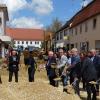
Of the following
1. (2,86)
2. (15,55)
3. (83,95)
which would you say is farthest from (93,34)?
(2,86)

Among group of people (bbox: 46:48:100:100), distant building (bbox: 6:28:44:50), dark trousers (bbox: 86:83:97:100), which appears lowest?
dark trousers (bbox: 86:83:97:100)

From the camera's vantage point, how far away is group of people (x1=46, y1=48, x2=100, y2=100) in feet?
54.8

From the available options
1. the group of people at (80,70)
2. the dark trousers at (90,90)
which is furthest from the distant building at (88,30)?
the dark trousers at (90,90)

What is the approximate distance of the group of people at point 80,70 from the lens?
658 inches

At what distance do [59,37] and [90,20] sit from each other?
34.2 metres

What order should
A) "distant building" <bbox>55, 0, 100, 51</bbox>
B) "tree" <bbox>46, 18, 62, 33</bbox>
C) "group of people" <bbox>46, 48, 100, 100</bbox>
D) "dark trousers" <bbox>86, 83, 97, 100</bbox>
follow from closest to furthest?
1. "group of people" <bbox>46, 48, 100, 100</bbox>
2. "dark trousers" <bbox>86, 83, 97, 100</bbox>
3. "distant building" <bbox>55, 0, 100, 51</bbox>
4. "tree" <bbox>46, 18, 62, 33</bbox>

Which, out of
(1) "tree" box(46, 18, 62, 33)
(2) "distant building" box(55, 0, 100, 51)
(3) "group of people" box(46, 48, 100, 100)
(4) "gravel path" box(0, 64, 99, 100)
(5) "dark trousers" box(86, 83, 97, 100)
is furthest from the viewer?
(1) "tree" box(46, 18, 62, 33)

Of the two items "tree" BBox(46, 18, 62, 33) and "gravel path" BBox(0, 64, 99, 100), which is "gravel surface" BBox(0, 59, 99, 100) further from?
"tree" BBox(46, 18, 62, 33)

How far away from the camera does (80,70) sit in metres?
17.7

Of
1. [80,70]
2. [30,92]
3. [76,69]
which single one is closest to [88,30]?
[76,69]

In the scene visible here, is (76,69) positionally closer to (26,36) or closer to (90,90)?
(90,90)

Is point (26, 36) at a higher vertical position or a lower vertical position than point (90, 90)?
higher

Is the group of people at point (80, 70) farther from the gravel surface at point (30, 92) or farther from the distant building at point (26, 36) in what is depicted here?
the distant building at point (26, 36)

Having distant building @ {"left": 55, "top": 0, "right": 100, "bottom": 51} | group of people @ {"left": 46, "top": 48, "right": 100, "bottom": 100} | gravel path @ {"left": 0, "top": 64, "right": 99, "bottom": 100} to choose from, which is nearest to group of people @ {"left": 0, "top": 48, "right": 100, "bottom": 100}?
group of people @ {"left": 46, "top": 48, "right": 100, "bottom": 100}
